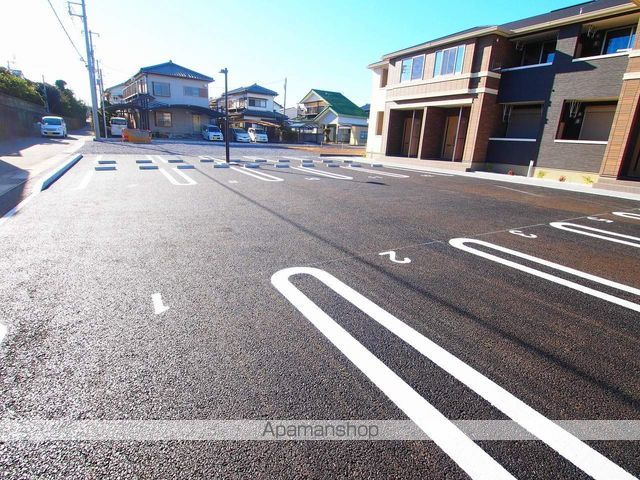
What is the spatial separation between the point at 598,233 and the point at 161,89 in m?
43.4

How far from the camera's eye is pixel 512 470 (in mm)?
1655

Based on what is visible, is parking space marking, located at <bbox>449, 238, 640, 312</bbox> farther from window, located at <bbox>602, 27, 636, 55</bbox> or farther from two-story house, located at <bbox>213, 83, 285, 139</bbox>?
two-story house, located at <bbox>213, 83, 285, 139</bbox>

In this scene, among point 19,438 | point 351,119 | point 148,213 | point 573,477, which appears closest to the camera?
point 573,477

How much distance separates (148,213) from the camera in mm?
6297

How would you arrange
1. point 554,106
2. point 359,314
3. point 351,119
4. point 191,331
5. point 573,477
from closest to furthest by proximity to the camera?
point 573,477
point 191,331
point 359,314
point 554,106
point 351,119

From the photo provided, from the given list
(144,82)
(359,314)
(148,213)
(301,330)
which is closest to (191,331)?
(301,330)

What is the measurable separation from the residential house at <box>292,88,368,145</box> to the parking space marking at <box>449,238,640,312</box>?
4209cm

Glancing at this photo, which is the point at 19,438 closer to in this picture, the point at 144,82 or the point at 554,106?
the point at 554,106

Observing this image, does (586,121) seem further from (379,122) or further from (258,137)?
(258,137)

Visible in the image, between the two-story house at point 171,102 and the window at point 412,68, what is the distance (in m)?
25.5

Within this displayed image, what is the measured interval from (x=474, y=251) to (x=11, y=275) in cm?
564

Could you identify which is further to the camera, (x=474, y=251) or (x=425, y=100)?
(x=425, y=100)

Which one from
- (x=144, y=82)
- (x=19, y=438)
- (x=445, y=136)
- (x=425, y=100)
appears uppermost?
(x=144, y=82)

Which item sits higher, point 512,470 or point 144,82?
point 144,82
